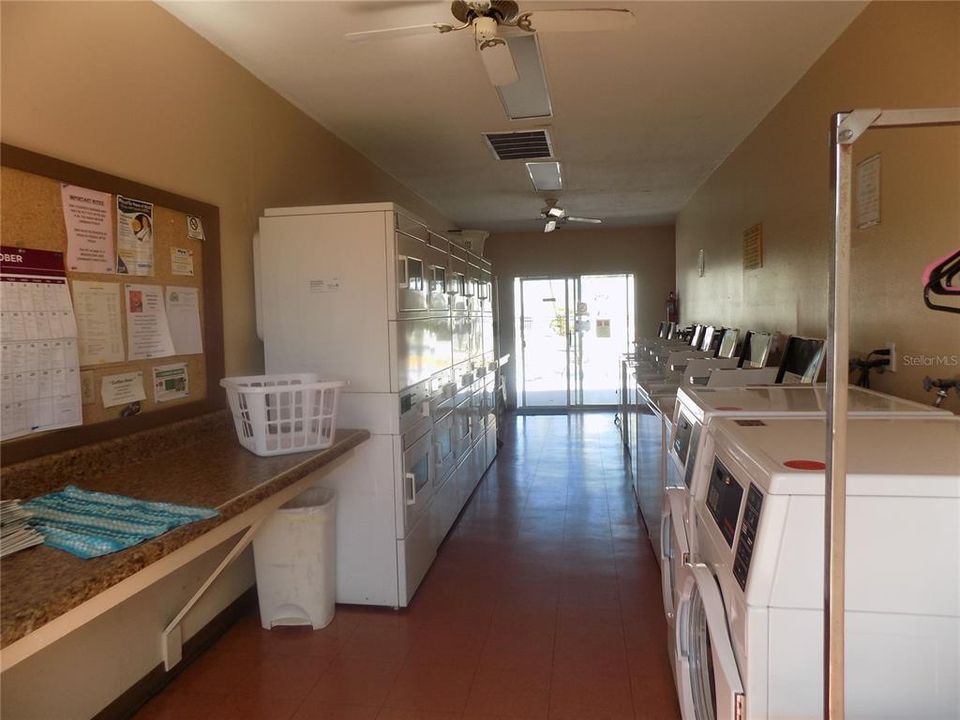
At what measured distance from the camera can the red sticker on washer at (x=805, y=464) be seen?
3.78ft

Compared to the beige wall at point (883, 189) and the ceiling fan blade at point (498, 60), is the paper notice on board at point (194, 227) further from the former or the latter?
the beige wall at point (883, 189)

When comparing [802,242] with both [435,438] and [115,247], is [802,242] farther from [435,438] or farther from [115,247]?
[115,247]

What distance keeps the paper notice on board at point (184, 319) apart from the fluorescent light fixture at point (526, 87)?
1.64 metres

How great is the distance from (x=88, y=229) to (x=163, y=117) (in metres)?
0.62

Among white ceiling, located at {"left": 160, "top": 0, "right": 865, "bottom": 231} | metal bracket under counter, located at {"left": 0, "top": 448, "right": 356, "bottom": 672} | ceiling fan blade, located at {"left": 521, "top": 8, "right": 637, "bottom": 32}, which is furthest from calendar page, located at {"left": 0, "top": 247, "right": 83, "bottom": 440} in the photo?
ceiling fan blade, located at {"left": 521, "top": 8, "right": 637, "bottom": 32}

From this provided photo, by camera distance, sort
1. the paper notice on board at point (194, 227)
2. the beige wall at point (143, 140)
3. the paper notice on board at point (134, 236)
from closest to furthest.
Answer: the beige wall at point (143, 140) < the paper notice on board at point (134, 236) < the paper notice on board at point (194, 227)

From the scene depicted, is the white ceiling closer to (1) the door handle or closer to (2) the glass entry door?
(1) the door handle

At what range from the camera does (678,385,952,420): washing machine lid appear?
179 cm

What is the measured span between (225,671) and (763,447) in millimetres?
2093

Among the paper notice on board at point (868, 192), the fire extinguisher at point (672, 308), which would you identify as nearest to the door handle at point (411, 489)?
the paper notice on board at point (868, 192)

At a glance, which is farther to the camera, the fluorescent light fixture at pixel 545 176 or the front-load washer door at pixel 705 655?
the fluorescent light fixture at pixel 545 176

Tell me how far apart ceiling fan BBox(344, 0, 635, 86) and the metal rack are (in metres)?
1.43

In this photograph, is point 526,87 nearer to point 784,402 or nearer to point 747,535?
point 784,402

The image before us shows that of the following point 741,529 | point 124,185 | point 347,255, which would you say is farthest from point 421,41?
point 741,529
